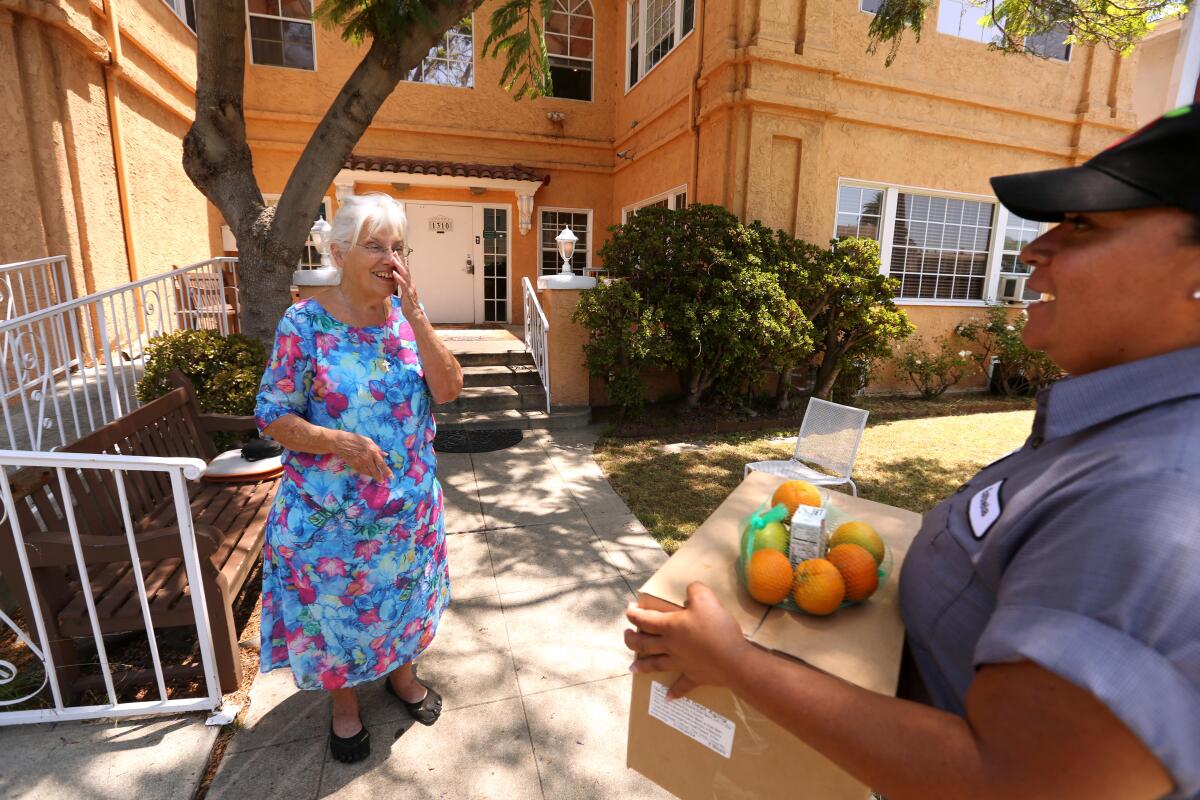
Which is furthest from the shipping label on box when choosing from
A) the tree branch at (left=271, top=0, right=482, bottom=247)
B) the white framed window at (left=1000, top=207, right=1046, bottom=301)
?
the white framed window at (left=1000, top=207, right=1046, bottom=301)

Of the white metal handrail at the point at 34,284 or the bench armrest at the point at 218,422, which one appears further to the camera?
the white metal handrail at the point at 34,284

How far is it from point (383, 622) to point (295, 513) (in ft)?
1.70

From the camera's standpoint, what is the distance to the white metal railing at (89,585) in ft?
6.93

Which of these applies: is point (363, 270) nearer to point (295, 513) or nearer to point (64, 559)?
point (295, 513)

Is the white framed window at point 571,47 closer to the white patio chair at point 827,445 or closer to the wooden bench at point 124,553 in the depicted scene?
the white patio chair at point 827,445

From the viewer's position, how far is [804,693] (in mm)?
780

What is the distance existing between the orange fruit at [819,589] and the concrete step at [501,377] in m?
6.41

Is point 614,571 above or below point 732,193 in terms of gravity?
below

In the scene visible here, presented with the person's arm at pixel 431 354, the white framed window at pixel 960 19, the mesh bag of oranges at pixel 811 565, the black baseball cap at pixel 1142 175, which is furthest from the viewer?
the white framed window at pixel 960 19

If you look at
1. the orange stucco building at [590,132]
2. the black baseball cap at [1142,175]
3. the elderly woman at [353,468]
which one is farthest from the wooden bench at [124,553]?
the orange stucco building at [590,132]

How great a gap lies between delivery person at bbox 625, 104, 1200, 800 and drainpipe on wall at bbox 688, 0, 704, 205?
25.3ft

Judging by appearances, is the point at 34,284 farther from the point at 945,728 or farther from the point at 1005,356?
the point at 1005,356

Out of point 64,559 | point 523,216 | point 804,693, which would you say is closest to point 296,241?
point 64,559

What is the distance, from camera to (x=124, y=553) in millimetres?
2201
